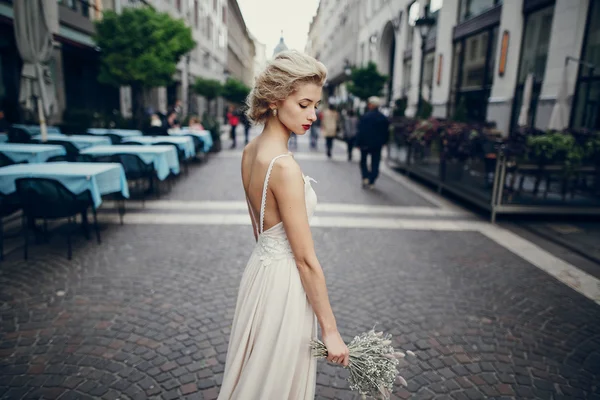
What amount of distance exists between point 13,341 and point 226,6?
53787 millimetres

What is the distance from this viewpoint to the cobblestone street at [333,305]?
2.70 meters

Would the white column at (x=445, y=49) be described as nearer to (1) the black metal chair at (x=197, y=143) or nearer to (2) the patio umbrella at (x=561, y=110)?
(2) the patio umbrella at (x=561, y=110)

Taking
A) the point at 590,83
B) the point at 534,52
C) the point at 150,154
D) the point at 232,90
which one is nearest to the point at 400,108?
the point at 534,52

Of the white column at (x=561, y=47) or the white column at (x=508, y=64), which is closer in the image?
the white column at (x=561, y=47)

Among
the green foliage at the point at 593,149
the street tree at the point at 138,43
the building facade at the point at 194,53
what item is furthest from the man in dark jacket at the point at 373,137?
the building facade at the point at 194,53

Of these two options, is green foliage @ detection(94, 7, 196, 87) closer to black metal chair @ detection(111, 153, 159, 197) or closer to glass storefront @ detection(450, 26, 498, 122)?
black metal chair @ detection(111, 153, 159, 197)

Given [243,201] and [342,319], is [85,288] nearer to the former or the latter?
[342,319]

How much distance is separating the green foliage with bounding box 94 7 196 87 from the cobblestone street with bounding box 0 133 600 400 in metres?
8.27

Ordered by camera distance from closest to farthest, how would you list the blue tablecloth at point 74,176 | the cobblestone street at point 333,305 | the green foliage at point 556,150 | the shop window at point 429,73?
the cobblestone street at point 333,305 → the blue tablecloth at point 74,176 → the green foliage at point 556,150 → the shop window at point 429,73

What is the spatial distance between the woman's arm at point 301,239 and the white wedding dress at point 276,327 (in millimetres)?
95

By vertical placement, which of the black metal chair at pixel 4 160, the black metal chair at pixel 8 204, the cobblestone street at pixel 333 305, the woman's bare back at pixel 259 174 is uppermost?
the woman's bare back at pixel 259 174

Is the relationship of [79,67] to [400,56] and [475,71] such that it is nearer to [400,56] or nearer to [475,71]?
[475,71]

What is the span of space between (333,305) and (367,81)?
19683 millimetres

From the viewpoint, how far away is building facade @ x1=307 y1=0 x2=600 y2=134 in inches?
416
